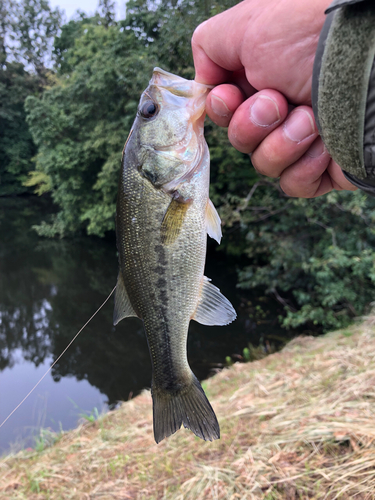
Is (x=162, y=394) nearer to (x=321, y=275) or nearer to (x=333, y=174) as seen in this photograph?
(x=333, y=174)

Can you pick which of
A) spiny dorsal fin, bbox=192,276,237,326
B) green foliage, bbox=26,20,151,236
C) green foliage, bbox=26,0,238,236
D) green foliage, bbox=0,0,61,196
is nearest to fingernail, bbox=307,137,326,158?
spiny dorsal fin, bbox=192,276,237,326

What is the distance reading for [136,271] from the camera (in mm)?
1632

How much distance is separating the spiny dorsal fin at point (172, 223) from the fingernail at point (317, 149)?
699 millimetres

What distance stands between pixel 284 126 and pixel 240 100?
264 mm

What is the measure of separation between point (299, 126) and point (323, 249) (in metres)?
5.80

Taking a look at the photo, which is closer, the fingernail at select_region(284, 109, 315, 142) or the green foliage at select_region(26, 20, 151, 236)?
the fingernail at select_region(284, 109, 315, 142)

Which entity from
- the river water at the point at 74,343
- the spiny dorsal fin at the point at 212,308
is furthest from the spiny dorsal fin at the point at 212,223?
the river water at the point at 74,343

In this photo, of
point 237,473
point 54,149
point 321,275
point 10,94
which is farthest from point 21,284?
point 10,94

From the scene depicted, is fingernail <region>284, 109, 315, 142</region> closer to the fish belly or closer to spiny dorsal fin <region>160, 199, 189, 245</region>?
the fish belly

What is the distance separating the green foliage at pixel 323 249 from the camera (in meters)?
6.20

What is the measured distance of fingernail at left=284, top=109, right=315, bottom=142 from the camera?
1.54 m

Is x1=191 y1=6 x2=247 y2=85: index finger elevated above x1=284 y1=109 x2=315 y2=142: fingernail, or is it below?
above

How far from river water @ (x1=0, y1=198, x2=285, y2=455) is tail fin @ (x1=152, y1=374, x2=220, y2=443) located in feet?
15.8

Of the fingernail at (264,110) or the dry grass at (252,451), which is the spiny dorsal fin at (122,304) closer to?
the fingernail at (264,110)
